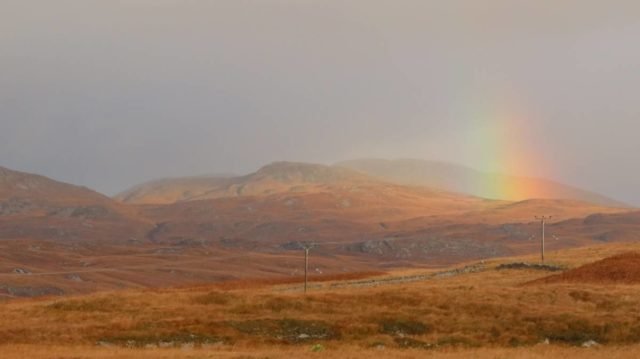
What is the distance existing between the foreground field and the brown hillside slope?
24.9 feet

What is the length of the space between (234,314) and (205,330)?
6.40 metres

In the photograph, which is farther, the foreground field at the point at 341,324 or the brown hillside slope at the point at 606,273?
the brown hillside slope at the point at 606,273

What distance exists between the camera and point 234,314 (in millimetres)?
57625

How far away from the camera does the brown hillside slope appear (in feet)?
244

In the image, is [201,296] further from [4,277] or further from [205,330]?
[4,277]

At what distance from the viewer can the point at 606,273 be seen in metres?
76.4

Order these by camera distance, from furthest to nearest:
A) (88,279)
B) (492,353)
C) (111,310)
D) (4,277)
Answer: (88,279)
(4,277)
(111,310)
(492,353)

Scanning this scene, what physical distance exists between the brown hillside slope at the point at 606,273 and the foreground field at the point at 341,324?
7589mm

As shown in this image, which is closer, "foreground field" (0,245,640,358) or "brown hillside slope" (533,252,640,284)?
"foreground field" (0,245,640,358)

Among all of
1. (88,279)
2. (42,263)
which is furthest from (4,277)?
(42,263)

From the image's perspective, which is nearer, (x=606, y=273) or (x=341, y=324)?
(x=341, y=324)

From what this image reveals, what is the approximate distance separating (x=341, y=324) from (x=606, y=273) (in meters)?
35.3

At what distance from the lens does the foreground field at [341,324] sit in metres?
44.2

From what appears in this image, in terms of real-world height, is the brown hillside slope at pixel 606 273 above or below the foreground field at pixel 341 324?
above
